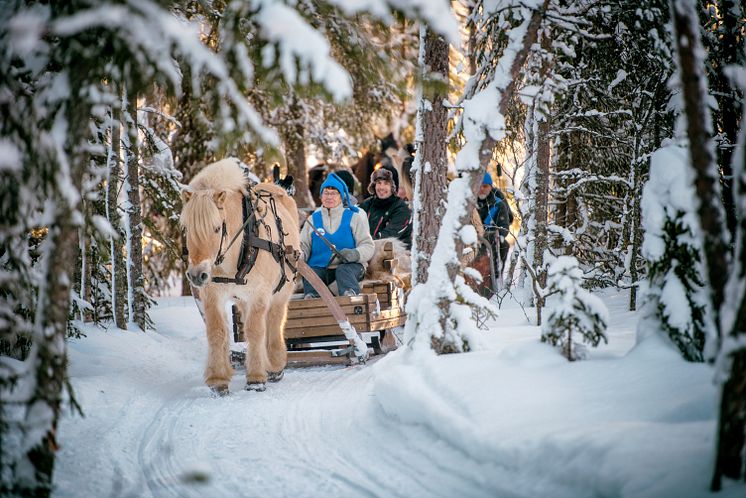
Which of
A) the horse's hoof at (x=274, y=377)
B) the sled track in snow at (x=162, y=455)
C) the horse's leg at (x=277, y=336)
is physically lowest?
the sled track in snow at (x=162, y=455)

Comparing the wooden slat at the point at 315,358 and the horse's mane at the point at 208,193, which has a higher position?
the horse's mane at the point at 208,193

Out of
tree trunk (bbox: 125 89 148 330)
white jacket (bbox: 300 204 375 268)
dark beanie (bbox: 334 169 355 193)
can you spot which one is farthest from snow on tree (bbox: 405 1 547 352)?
dark beanie (bbox: 334 169 355 193)

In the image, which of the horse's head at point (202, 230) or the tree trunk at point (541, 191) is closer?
the horse's head at point (202, 230)

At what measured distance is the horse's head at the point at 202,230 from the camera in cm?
547

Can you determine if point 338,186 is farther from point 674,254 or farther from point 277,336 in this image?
point 674,254

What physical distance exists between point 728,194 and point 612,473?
20.5 feet

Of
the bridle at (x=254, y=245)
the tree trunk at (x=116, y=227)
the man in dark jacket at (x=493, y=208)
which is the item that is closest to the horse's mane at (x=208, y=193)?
the bridle at (x=254, y=245)

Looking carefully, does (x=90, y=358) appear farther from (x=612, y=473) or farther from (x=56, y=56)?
(x=612, y=473)

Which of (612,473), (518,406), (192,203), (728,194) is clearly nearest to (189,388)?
(192,203)

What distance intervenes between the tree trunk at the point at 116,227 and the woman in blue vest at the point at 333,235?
261 cm

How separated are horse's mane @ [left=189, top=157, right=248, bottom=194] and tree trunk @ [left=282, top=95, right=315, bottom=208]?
7657 mm

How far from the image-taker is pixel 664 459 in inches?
101

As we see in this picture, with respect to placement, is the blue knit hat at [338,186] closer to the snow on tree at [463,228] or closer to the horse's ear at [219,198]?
the horse's ear at [219,198]

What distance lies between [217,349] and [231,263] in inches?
34.4
